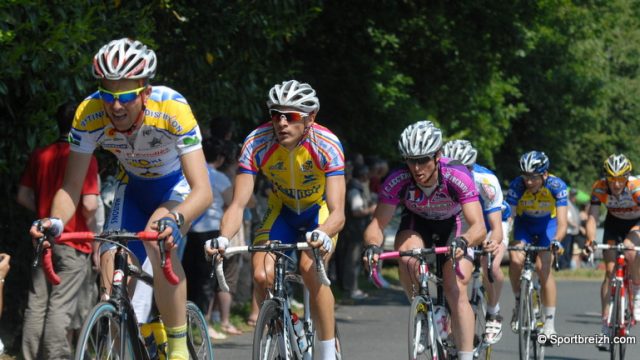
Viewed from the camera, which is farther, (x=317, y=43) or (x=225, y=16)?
(x=317, y=43)

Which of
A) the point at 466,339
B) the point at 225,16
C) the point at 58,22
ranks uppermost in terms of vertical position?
the point at 225,16

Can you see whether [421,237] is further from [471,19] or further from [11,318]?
[471,19]

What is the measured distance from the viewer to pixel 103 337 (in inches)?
240

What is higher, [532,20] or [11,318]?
[532,20]

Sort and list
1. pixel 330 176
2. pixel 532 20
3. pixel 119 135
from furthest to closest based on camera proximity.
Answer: pixel 532 20
pixel 330 176
pixel 119 135

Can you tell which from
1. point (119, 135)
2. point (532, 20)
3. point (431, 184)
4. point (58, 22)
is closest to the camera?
point (119, 135)

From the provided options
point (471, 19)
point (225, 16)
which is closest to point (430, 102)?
point (471, 19)

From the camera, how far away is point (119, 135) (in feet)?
22.0

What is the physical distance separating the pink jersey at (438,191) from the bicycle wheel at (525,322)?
231 cm

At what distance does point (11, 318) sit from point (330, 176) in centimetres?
460

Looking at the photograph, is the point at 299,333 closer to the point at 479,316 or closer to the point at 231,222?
the point at 231,222

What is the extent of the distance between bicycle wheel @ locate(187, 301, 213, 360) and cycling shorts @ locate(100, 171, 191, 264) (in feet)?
1.53

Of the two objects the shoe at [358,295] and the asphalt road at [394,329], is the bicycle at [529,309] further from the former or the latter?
the shoe at [358,295]

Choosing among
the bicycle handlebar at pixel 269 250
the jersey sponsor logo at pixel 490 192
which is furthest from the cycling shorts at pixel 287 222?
the jersey sponsor logo at pixel 490 192
